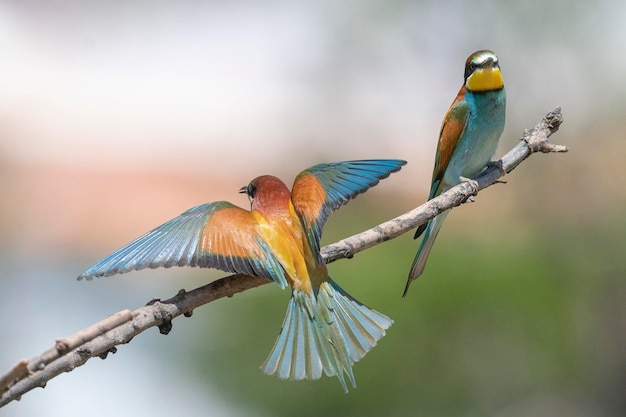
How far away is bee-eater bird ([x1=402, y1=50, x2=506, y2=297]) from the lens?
192 centimetres

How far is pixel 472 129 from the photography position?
6.37 feet

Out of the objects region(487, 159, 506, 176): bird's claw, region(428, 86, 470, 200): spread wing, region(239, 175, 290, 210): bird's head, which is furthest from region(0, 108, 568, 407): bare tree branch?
region(428, 86, 470, 200): spread wing

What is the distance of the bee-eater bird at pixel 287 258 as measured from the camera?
4.47ft

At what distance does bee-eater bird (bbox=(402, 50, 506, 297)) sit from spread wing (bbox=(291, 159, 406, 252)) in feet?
1.13

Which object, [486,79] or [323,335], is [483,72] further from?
[323,335]

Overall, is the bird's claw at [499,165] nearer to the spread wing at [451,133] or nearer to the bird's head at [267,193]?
the spread wing at [451,133]

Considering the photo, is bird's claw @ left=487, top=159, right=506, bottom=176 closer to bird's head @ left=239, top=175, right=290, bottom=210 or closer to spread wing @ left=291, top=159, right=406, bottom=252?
spread wing @ left=291, top=159, right=406, bottom=252

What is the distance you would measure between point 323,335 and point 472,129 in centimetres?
69

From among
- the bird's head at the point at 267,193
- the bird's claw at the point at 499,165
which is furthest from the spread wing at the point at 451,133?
the bird's head at the point at 267,193

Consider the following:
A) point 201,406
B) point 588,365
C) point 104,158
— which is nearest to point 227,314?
point 201,406

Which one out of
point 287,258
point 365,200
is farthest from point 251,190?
point 365,200

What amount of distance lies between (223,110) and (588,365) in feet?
10.5

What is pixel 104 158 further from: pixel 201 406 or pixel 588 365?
pixel 588 365

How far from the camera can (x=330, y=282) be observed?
4.83 feet
